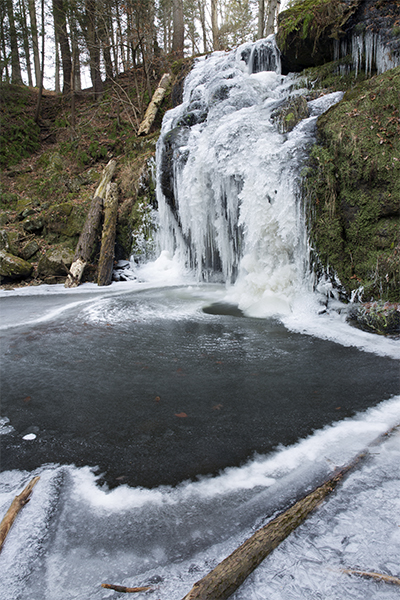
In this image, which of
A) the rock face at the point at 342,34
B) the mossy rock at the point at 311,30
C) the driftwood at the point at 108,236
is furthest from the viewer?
the driftwood at the point at 108,236

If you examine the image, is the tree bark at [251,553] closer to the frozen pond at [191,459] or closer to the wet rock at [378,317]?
A: the frozen pond at [191,459]

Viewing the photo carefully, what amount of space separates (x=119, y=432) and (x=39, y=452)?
1.58ft

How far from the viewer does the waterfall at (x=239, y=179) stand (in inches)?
227

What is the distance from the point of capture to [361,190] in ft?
16.4

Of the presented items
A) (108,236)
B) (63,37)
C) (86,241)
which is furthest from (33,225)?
(63,37)

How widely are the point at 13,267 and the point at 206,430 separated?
29.5 feet

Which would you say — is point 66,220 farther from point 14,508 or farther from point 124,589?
point 124,589

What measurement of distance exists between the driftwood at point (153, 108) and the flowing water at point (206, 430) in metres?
7.65

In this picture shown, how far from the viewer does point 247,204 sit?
6.38 m

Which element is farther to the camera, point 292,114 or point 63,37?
point 63,37

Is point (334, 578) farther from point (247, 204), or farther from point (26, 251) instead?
point (26, 251)

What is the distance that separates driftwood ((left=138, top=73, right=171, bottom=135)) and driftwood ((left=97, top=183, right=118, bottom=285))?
3.23 metres

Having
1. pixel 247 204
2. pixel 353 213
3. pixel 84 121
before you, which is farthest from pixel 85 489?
pixel 84 121

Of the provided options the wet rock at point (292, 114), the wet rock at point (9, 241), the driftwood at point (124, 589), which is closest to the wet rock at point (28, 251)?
the wet rock at point (9, 241)
